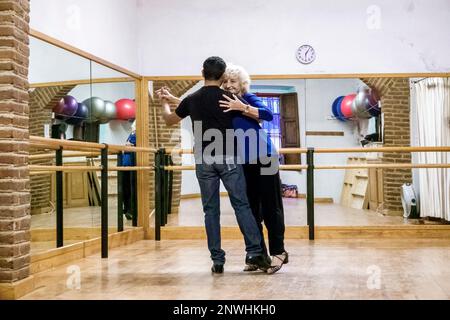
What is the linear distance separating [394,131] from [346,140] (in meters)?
0.59

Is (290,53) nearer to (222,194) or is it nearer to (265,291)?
(222,194)

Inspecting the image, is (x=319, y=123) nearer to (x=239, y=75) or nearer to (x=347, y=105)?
(x=347, y=105)

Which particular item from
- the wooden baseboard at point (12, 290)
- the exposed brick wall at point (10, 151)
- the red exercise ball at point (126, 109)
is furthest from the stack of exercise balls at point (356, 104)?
the wooden baseboard at point (12, 290)

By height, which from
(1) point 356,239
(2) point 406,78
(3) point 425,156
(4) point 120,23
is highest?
(4) point 120,23

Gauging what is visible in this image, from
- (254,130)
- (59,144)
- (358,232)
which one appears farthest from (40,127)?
(358,232)

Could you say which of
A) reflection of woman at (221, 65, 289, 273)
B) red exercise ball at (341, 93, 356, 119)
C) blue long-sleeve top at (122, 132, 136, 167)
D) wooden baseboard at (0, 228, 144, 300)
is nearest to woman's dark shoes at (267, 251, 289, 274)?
reflection of woman at (221, 65, 289, 273)

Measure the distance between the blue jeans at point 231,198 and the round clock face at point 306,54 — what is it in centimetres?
280

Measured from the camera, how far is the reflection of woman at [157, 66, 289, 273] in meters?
3.67

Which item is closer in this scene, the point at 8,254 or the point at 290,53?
the point at 8,254
